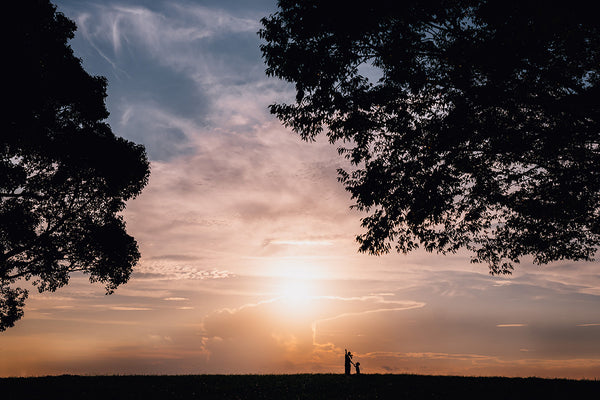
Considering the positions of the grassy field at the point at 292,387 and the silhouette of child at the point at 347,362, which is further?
the silhouette of child at the point at 347,362

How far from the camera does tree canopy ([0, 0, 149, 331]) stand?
533 inches

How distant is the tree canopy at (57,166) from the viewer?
533 inches

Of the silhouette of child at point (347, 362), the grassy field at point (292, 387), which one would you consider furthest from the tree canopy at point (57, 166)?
the silhouette of child at point (347, 362)

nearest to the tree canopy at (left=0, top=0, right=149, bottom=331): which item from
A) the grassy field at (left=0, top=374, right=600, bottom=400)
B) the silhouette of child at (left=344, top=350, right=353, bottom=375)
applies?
the grassy field at (left=0, top=374, right=600, bottom=400)

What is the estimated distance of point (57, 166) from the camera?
1659 centimetres

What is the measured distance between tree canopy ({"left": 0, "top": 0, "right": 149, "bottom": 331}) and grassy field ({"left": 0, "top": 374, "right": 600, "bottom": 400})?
5150 millimetres

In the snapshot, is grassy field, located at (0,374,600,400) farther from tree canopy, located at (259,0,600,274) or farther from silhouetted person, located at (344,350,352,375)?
tree canopy, located at (259,0,600,274)

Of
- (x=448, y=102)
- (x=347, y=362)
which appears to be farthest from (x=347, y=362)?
(x=448, y=102)

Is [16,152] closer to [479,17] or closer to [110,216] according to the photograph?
[110,216]

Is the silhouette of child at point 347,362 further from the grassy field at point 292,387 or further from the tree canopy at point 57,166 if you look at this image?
the tree canopy at point 57,166

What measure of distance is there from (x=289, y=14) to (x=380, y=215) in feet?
22.4

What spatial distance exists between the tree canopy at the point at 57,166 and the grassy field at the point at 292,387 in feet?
16.9

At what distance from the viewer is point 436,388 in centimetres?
1456

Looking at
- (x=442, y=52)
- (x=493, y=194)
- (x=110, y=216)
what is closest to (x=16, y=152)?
(x=110, y=216)
